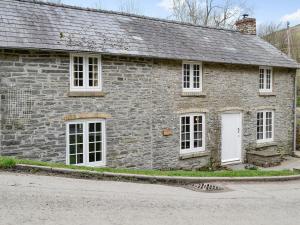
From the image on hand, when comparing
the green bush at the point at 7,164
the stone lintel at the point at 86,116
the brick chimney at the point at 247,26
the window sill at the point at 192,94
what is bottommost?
the green bush at the point at 7,164

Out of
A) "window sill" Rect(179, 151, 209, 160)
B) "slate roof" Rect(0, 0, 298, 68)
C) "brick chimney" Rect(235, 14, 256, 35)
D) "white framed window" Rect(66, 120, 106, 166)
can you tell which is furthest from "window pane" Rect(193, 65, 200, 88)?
"brick chimney" Rect(235, 14, 256, 35)

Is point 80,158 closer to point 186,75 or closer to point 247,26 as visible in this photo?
point 186,75

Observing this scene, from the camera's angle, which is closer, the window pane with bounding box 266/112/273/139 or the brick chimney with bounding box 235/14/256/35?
the window pane with bounding box 266/112/273/139

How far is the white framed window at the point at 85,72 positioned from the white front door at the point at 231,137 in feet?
23.1

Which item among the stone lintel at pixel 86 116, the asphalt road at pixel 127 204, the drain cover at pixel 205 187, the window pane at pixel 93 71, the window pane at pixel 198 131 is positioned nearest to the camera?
the asphalt road at pixel 127 204

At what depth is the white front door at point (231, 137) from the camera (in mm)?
17547

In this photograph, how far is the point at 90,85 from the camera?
13211 millimetres

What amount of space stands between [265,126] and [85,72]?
35.7 ft

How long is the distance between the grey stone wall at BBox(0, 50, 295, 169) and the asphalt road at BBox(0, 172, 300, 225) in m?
3.33

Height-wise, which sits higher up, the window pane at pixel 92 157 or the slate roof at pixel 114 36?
the slate roof at pixel 114 36

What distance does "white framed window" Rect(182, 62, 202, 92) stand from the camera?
1591cm

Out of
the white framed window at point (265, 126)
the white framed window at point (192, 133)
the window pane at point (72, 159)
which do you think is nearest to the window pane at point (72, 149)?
the window pane at point (72, 159)

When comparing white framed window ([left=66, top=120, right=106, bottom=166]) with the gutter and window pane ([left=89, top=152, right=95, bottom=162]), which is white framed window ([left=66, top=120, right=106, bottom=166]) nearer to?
window pane ([left=89, top=152, right=95, bottom=162])

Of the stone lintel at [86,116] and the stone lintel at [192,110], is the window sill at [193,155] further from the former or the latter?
the stone lintel at [86,116]
